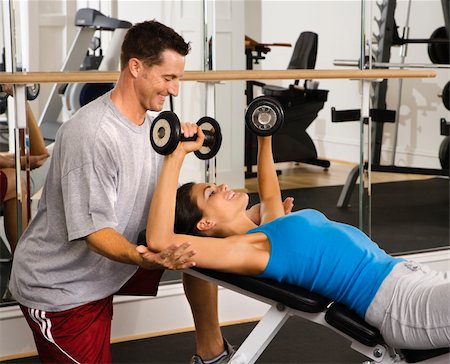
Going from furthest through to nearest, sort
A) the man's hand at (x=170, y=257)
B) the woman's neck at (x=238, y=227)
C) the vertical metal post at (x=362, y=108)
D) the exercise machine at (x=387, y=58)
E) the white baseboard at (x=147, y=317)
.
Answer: the exercise machine at (x=387, y=58) < the vertical metal post at (x=362, y=108) < the white baseboard at (x=147, y=317) < the woman's neck at (x=238, y=227) < the man's hand at (x=170, y=257)

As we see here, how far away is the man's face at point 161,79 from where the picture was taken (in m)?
2.22

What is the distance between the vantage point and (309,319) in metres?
2.16

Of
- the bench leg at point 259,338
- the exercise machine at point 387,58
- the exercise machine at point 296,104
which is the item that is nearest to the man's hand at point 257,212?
the bench leg at point 259,338

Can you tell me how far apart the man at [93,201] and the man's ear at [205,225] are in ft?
0.55

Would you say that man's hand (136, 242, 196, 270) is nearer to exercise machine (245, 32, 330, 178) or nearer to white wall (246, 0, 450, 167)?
exercise machine (245, 32, 330, 178)

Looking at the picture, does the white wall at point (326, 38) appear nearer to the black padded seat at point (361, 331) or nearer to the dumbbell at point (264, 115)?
the dumbbell at point (264, 115)

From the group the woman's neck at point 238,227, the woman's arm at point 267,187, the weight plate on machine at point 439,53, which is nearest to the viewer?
the woman's neck at point 238,227

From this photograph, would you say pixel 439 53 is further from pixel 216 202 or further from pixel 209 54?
pixel 216 202

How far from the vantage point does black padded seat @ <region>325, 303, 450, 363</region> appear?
2104 millimetres

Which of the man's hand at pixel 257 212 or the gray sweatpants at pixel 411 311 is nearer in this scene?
the gray sweatpants at pixel 411 311

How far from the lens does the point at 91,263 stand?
Answer: 228cm

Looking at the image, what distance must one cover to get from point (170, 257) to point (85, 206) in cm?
28

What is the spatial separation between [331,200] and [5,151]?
1.63m

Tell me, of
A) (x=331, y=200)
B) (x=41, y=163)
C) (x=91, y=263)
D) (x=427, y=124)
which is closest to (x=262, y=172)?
(x=91, y=263)
